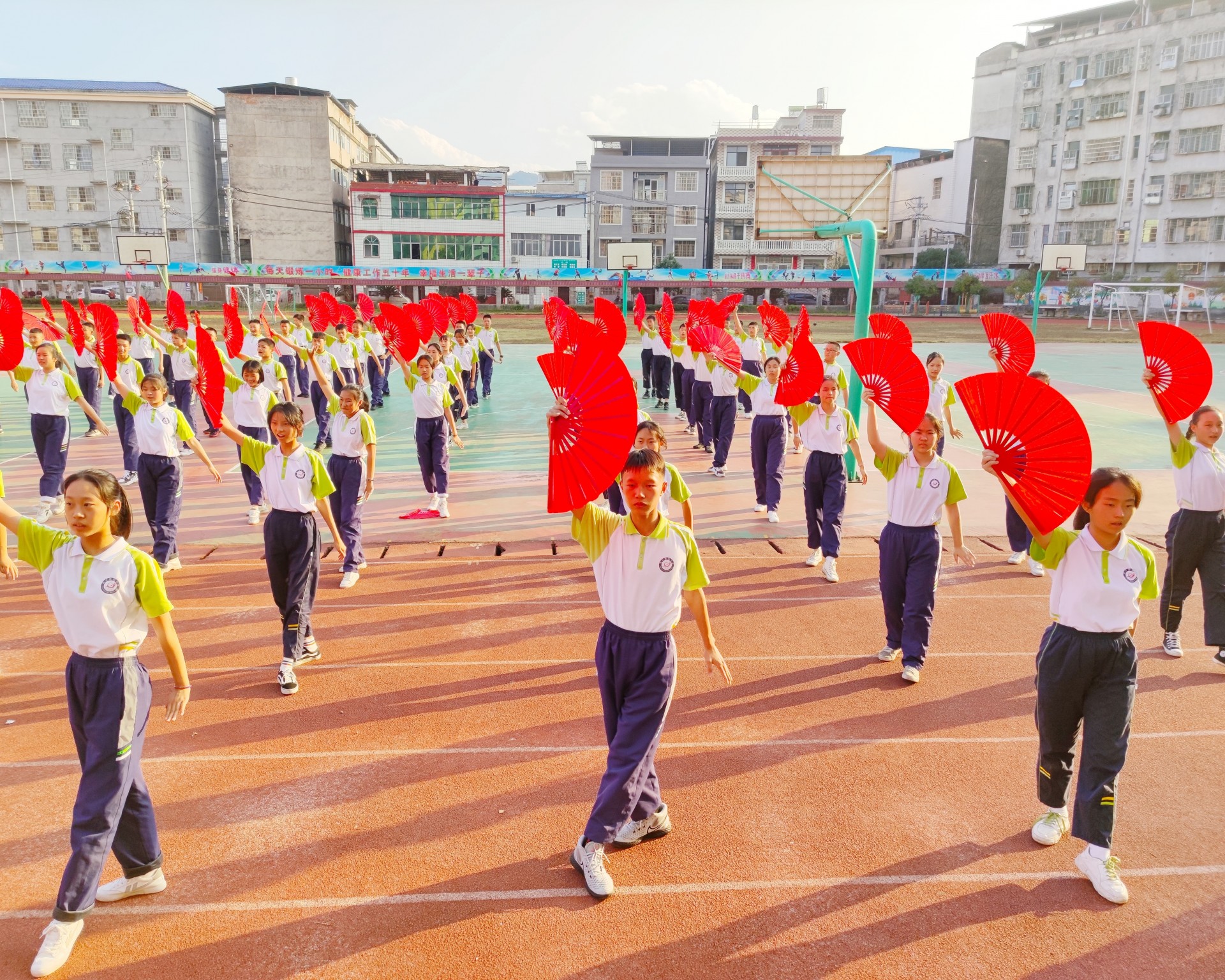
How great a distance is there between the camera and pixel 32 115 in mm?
51062

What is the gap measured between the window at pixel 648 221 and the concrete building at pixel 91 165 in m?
26.8

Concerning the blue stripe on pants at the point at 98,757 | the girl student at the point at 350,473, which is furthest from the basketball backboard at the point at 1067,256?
the blue stripe on pants at the point at 98,757

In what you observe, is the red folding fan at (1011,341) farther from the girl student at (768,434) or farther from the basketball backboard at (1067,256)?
the basketball backboard at (1067,256)

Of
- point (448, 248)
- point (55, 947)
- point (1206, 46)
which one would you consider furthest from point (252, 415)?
point (1206, 46)

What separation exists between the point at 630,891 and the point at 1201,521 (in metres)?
4.80

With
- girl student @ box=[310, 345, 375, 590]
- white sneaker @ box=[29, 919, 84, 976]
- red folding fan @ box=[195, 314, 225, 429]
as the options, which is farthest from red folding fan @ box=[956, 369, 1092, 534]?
girl student @ box=[310, 345, 375, 590]

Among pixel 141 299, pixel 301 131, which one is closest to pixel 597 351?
pixel 141 299

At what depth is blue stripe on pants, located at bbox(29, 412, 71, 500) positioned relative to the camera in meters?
9.59

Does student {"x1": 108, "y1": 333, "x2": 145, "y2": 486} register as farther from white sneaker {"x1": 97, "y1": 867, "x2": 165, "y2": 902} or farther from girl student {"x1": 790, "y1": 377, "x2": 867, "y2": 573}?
girl student {"x1": 790, "y1": 377, "x2": 867, "y2": 573}

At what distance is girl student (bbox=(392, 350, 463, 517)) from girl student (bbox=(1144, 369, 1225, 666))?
652 cm

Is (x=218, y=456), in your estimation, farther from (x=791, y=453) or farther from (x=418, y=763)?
(x=418, y=763)

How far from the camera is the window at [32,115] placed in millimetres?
51031

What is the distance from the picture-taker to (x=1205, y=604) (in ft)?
19.9

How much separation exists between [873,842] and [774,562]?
4.52 m
